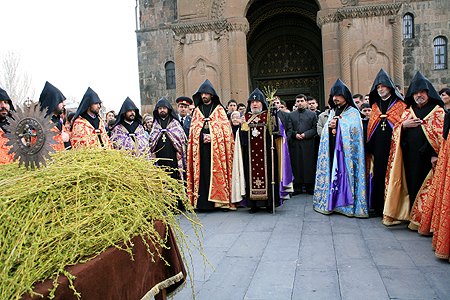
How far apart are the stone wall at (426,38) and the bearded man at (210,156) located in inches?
574

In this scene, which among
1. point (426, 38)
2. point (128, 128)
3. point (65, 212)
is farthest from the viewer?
point (426, 38)

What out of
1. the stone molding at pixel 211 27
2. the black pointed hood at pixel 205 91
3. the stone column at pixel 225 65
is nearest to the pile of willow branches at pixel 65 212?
the black pointed hood at pixel 205 91

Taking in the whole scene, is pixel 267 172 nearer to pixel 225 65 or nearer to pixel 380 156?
pixel 380 156

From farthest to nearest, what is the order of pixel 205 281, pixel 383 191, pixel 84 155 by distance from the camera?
pixel 383 191
pixel 205 281
pixel 84 155

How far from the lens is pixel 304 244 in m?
4.39

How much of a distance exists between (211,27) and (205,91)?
608cm

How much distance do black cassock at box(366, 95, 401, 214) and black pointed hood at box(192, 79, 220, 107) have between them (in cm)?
312

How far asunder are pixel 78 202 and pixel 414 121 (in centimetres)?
469

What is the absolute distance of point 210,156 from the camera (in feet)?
22.0

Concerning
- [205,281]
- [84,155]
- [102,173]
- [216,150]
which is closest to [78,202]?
[102,173]

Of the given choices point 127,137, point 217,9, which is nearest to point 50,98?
point 127,137

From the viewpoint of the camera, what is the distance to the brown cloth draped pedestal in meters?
1.49

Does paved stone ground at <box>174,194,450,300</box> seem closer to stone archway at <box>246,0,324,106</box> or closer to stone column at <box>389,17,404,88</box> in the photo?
stone column at <box>389,17,404,88</box>

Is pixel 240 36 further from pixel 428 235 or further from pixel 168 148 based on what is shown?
pixel 428 235
